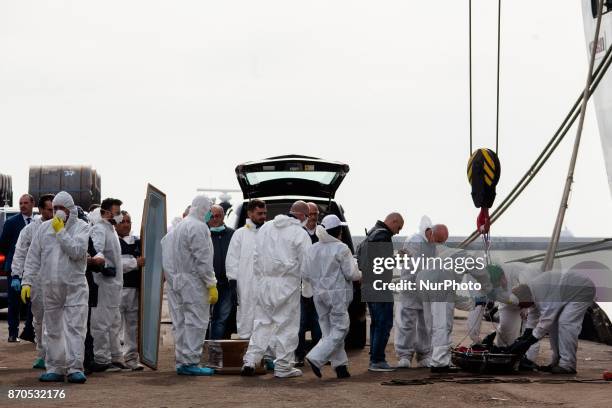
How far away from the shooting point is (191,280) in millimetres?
13453

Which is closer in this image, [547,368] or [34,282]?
[34,282]

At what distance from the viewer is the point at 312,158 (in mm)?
16688

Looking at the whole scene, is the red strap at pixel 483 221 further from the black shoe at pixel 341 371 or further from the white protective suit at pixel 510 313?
the black shoe at pixel 341 371

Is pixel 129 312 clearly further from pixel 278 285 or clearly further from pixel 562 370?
pixel 562 370

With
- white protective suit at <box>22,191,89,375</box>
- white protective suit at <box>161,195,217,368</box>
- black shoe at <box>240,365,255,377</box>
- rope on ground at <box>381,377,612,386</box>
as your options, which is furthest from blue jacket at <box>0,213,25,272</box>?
rope on ground at <box>381,377,612,386</box>

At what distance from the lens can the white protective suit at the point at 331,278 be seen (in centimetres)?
1352

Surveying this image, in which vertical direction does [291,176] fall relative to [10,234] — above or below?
above

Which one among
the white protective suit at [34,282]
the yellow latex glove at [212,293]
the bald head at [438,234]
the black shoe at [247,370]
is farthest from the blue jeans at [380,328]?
the white protective suit at [34,282]

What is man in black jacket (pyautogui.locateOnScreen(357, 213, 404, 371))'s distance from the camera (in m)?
14.2

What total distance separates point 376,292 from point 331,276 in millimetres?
844

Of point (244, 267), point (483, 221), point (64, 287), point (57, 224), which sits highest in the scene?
point (483, 221)

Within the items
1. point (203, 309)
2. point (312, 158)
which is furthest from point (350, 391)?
point (312, 158)

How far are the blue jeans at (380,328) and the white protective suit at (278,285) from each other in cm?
111

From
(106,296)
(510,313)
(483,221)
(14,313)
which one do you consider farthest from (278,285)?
(14,313)
